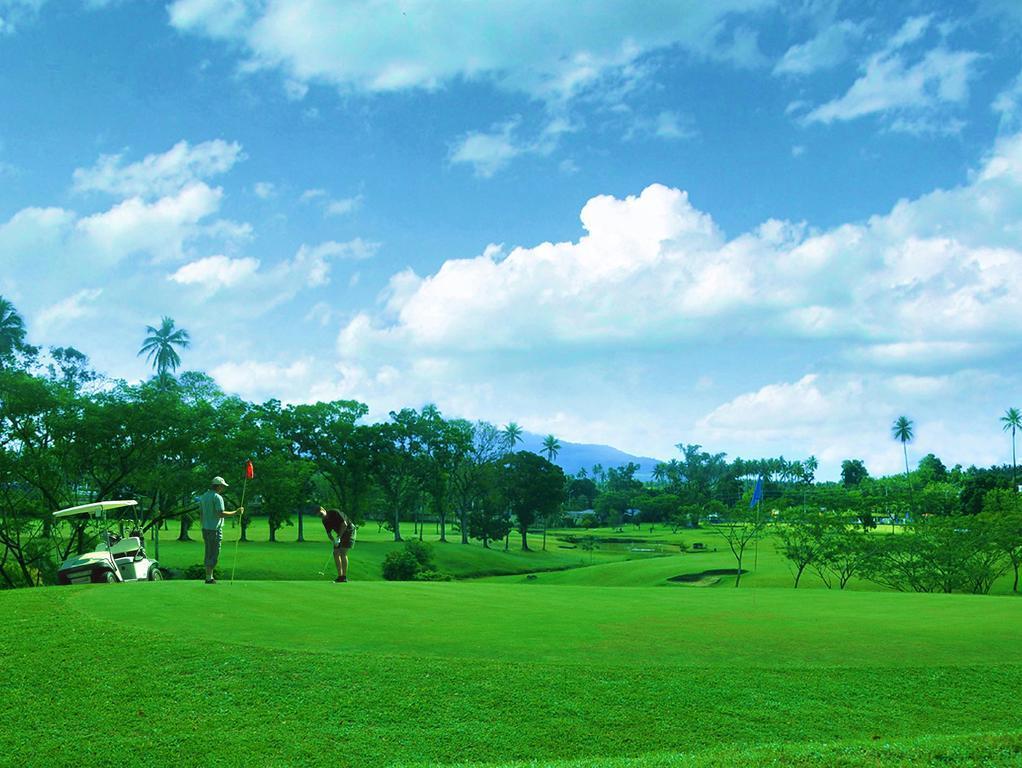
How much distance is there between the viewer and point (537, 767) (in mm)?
9430

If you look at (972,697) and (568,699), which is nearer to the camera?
(568,699)

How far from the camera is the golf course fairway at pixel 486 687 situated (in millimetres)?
10195

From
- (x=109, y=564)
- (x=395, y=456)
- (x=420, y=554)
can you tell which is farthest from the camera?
(x=395, y=456)

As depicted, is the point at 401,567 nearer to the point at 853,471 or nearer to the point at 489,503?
the point at 489,503

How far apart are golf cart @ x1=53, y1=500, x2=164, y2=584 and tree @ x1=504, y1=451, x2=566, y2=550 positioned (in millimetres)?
76517

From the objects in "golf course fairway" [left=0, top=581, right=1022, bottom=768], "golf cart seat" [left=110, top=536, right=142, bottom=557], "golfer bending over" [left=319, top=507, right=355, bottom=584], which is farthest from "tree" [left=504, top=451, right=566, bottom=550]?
"golf course fairway" [left=0, top=581, right=1022, bottom=768]

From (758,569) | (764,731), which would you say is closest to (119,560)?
(764,731)

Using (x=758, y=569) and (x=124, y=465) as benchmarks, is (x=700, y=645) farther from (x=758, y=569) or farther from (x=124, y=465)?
(x=758, y=569)

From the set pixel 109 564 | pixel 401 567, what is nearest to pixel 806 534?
pixel 401 567

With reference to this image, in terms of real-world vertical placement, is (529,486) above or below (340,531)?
above

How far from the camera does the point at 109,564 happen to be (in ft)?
76.5

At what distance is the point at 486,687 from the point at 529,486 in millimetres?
90701

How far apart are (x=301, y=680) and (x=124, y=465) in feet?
134

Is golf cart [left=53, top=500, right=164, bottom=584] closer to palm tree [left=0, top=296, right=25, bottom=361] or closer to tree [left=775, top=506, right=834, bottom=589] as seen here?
tree [left=775, top=506, right=834, bottom=589]
